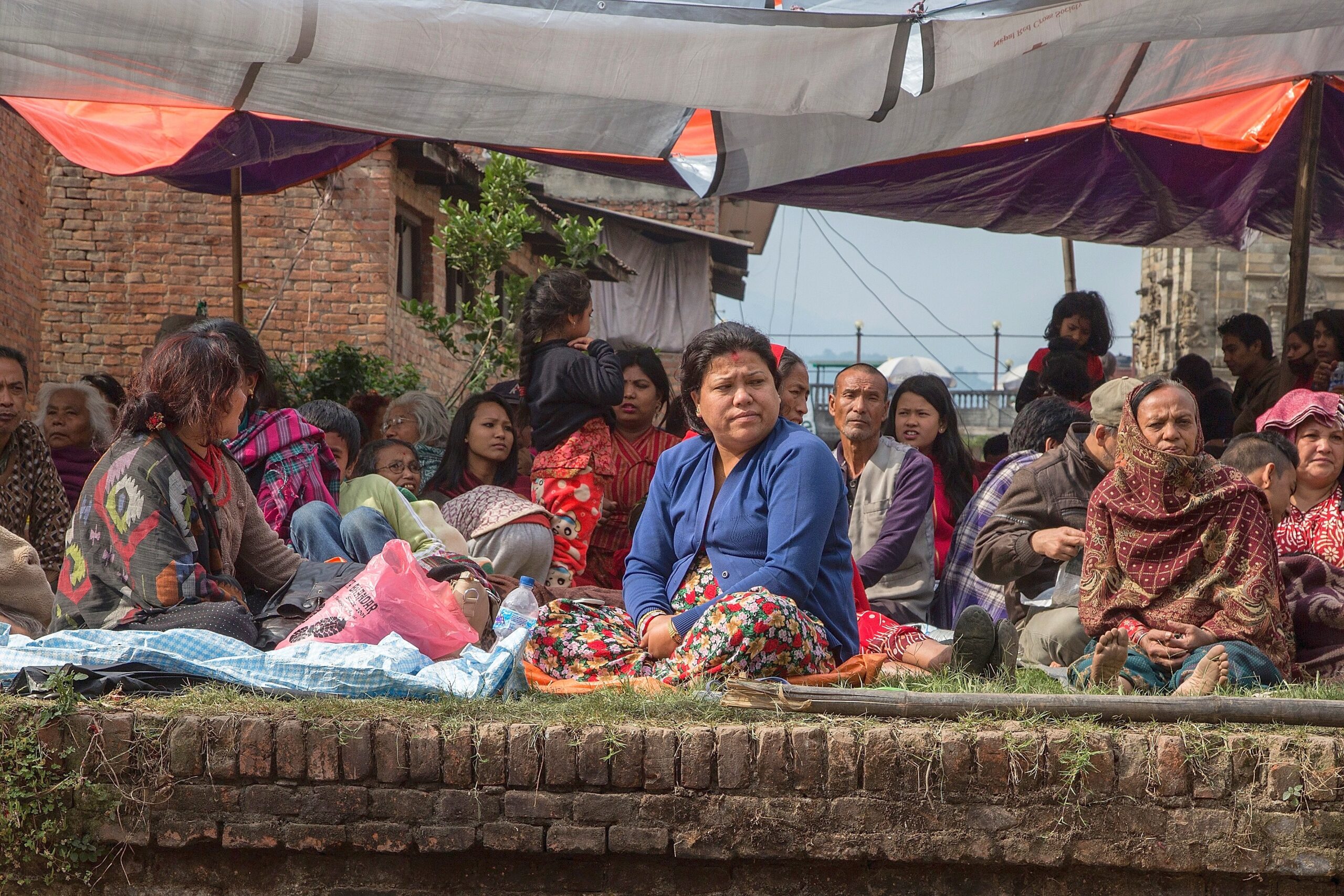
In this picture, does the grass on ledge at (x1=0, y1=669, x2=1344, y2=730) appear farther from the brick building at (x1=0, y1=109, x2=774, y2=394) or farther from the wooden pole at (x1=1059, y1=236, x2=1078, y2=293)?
the brick building at (x1=0, y1=109, x2=774, y2=394)

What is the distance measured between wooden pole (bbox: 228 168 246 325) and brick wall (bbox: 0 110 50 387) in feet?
12.8

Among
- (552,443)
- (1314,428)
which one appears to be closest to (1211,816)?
(1314,428)

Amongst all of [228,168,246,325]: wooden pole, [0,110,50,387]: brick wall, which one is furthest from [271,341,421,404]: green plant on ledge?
[0,110,50,387]: brick wall

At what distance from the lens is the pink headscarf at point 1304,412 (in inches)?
189

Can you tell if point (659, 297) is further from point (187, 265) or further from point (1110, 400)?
point (1110, 400)

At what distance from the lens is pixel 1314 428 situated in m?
4.81

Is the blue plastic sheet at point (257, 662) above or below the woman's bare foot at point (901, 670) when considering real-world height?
above

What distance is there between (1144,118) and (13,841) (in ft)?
19.8

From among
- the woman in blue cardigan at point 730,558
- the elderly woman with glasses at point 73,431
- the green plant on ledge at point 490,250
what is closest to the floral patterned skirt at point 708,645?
the woman in blue cardigan at point 730,558

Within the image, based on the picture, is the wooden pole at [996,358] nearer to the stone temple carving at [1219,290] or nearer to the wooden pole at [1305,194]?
the stone temple carving at [1219,290]

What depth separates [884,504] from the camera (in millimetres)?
5484

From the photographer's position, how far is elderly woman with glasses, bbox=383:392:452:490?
21.5 ft

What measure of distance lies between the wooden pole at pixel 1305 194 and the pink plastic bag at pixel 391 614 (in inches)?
178

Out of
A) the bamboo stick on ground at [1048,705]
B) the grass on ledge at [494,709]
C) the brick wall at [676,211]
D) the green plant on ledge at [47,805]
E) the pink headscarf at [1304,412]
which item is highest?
the brick wall at [676,211]
